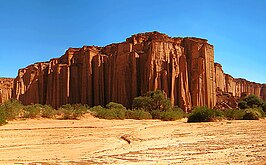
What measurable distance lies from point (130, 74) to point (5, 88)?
179ft

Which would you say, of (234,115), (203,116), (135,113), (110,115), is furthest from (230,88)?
(110,115)

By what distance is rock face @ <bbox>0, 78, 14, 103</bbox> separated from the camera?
89875 millimetres

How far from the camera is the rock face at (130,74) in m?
52.7

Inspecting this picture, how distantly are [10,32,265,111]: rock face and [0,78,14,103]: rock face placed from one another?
2023cm

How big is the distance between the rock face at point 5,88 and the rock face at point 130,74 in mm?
20230

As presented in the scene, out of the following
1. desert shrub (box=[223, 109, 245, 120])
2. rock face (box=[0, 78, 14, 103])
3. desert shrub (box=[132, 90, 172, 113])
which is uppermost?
rock face (box=[0, 78, 14, 103])

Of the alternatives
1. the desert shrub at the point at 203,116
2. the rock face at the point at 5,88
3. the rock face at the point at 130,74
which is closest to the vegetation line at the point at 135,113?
the desert shrub at the point at 203,116

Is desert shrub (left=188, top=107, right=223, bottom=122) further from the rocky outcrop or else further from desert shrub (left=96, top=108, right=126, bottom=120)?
the rocky outcrop

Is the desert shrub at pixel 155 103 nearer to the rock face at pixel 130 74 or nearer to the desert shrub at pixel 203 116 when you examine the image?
the rock face at pixel 130 74

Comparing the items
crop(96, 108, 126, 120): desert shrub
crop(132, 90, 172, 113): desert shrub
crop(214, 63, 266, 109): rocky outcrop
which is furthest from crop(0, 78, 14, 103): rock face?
crop(96, 108, 126, 120): desert shrub

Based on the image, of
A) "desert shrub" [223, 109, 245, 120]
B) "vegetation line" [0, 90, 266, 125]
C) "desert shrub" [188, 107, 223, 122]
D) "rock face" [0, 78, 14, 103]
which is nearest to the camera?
"vegetation line" [0, 90, 266, 125]

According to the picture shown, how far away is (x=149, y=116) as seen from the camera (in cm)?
3522

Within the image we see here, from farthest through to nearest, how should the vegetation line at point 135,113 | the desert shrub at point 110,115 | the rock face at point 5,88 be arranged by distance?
the rock face at point 5,88, the desert shrub at point 110,115, the vegetation line at point 135,113

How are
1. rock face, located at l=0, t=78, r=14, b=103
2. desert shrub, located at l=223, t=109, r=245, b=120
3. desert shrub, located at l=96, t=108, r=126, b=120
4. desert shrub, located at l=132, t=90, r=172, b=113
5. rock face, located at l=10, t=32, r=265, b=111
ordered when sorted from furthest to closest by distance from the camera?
rock face, located at l=0, t=78, r=14, b=103 < rock face, located at l=10, t=32, r=265, b=111 < desert shrub, located at l=132, t=90, r=172, b=113 < desert shrub, located at l=223, t=109, r=245, b=120 < desert shrub, located at l=96, t=108, r=126, b=120
